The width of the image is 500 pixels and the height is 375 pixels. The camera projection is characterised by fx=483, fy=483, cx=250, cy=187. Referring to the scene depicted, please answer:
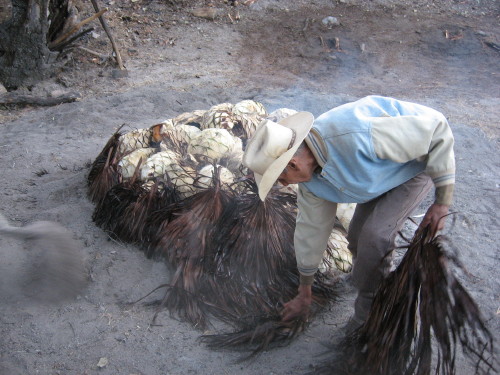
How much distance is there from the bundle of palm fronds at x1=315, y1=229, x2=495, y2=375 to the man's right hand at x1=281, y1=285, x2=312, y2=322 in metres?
0.45

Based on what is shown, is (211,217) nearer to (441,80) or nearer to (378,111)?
(378,111)

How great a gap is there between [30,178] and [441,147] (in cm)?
395

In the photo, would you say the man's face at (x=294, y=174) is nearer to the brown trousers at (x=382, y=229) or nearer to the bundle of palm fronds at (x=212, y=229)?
the brown trousers at (x=382, y=229)

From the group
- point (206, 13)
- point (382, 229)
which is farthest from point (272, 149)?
point (206, 13)

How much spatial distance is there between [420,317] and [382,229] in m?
0.49

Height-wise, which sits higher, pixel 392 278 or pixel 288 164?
pixel 288 164

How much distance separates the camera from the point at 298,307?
9.89ft

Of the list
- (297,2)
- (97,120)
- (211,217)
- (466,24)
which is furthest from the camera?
(297,2)

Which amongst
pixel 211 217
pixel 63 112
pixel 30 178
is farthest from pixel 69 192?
pixel 63 112

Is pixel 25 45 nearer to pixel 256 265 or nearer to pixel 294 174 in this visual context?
pixel 256 265

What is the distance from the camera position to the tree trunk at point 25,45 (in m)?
6.75

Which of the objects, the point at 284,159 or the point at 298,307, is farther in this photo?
the point at 298,307

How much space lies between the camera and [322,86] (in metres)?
7.22

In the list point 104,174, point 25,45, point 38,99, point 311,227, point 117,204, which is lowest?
point 38,99
